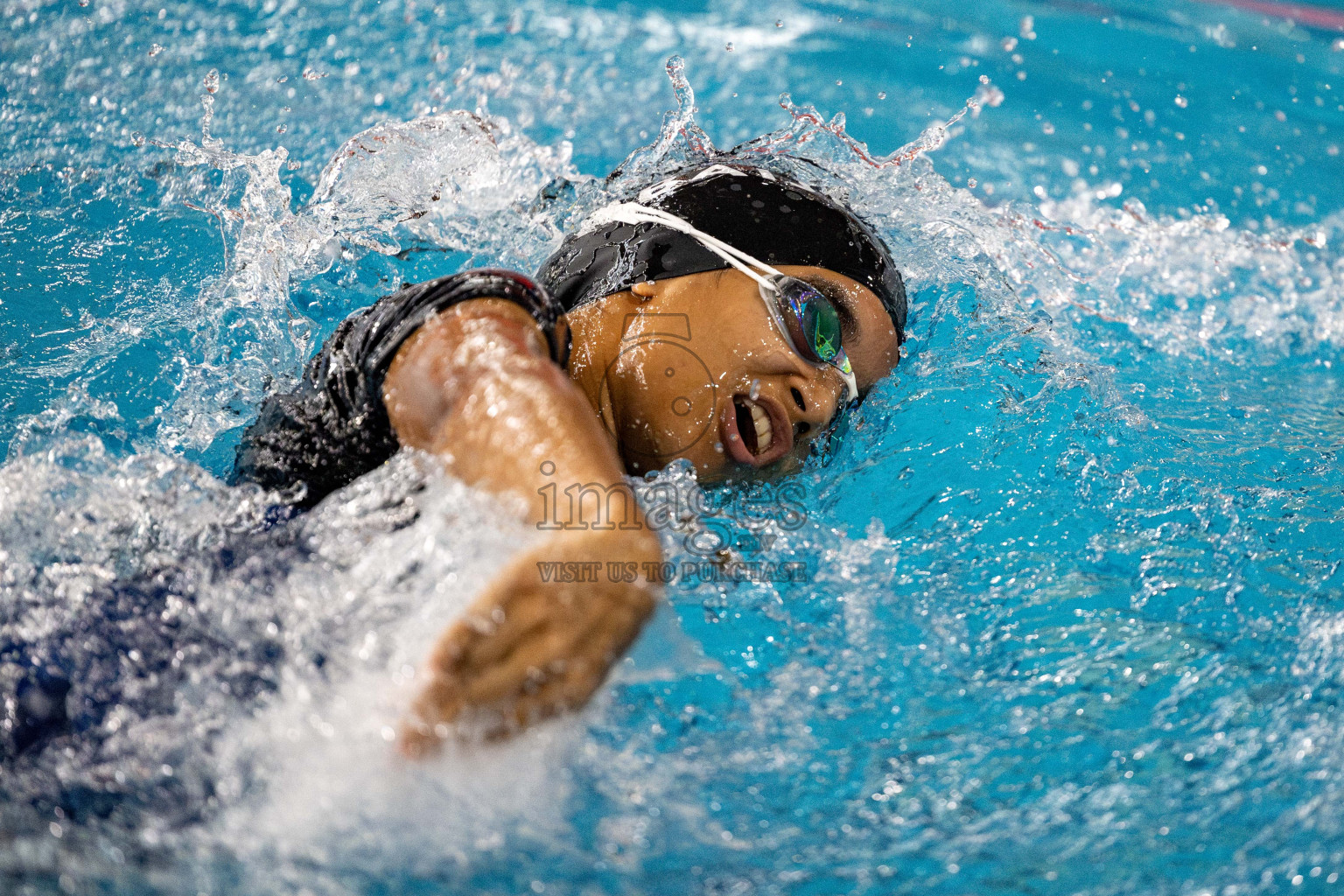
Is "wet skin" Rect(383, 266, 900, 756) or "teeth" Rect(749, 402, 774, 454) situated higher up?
"wet skin" Rect(383, 266, 900, 756)

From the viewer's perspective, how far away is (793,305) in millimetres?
1998

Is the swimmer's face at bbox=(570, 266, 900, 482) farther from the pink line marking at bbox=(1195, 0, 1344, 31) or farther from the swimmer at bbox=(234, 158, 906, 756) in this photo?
the pink line marking at bbox=(1195, 0, 1344, 31)

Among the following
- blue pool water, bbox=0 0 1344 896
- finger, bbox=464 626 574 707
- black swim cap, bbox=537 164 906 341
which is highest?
black swim cap, bbox=537 164 906 341

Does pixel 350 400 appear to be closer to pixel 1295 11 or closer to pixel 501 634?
pixel 501 634

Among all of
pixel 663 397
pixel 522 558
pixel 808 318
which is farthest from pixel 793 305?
pixel 522 558

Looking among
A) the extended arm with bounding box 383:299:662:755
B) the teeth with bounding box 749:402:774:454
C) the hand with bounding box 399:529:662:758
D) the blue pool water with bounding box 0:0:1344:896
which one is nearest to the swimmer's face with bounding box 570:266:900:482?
the teeth with bounding box 749:402:774:454

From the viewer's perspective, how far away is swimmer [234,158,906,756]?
1.11m

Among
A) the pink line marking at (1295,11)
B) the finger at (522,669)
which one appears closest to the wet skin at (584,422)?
the finger at (522,669)

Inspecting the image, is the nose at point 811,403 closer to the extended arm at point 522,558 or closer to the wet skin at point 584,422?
the wet skin at point 584,422

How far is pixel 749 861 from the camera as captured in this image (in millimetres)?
1445

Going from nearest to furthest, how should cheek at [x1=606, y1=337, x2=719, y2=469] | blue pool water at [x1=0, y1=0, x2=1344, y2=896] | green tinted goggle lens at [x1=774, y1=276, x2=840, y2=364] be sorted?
1. blue pool water at [x1=0, y1=0, x2=1344, y2=896]
2. cheek at [x1=606, y1=337, x2=719, y2=469]
3. green tinted goggle lens at [x1=774, y1=276, x2=840, y2=364]

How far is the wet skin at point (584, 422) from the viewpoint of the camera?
1.10 meters

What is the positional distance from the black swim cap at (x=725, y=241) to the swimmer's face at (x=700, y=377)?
0.05 metres

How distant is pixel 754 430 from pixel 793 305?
0.84ft
